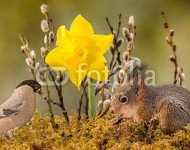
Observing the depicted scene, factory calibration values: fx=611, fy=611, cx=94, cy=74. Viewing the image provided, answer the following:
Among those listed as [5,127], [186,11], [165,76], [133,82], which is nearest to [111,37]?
[133,82]

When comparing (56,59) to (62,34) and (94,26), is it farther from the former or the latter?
(94,26)

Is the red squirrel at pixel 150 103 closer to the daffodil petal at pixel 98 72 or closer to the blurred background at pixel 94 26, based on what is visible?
the daffodil petal at pixel 98 72

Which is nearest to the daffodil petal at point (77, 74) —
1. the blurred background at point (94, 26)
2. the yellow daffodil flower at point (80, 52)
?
the yellow daffodil flower at point (80, 52)

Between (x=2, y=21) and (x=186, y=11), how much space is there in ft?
1.39

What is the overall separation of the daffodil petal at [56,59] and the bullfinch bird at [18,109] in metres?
0.04

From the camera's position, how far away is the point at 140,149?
784mm

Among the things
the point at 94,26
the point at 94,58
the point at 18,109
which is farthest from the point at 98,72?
the point at 94,26

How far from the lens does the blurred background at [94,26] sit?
4.38 ft

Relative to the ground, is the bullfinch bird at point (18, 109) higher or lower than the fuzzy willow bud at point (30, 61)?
lower

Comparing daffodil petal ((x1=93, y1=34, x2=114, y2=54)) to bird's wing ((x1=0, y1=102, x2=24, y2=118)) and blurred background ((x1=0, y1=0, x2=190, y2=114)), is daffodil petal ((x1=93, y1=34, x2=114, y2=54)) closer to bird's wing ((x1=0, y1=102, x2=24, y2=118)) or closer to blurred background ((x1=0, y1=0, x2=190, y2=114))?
bird's wing ((x1=0, y1=102, x2=24, y2=118))

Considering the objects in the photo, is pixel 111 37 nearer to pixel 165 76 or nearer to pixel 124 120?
pixel 124 120

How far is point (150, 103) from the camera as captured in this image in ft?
2.69

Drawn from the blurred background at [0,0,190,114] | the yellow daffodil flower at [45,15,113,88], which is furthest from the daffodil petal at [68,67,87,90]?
the blurred background at [0,0,190,114]

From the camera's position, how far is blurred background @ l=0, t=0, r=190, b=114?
52.5 inches
